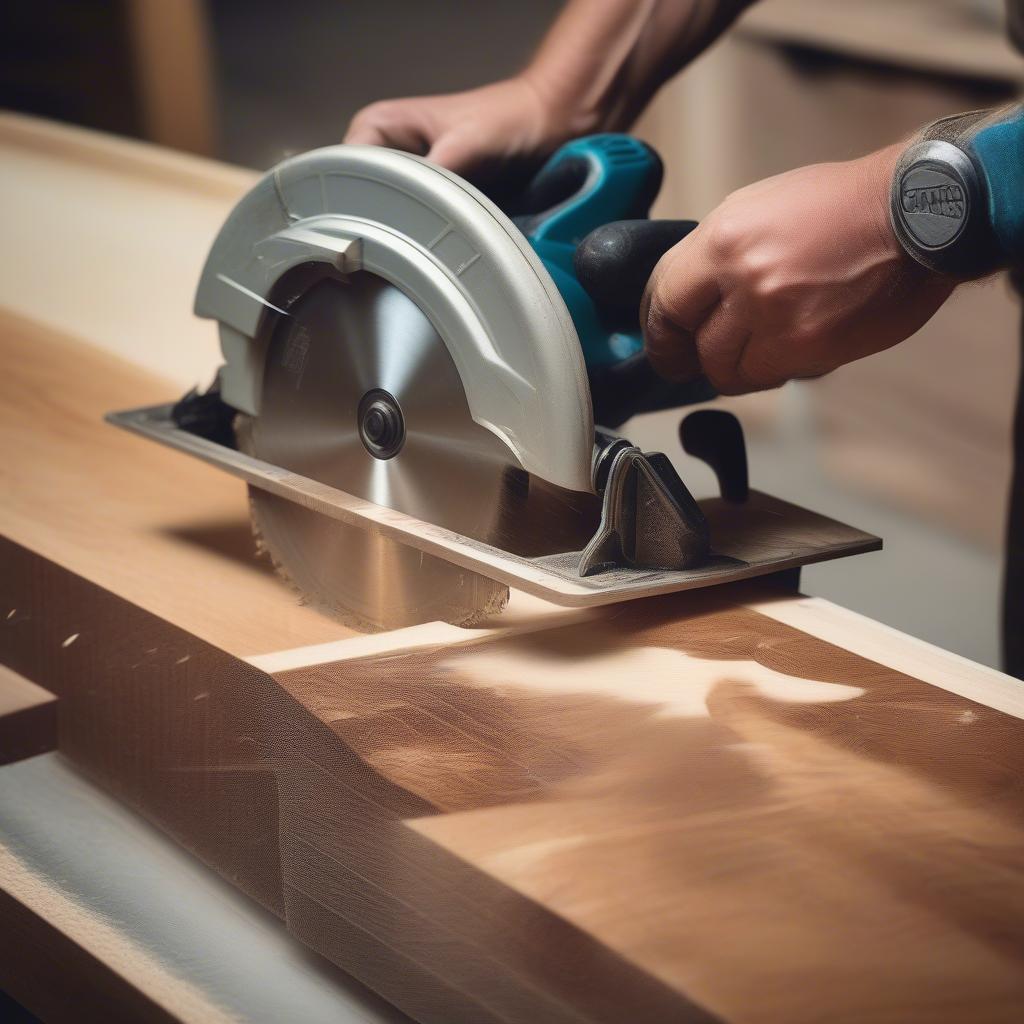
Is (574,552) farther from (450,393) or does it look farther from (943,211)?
(943,211)

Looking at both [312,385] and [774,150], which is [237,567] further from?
[774,150]

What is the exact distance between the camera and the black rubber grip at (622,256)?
133 centimetres

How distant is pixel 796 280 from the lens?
1252 mm

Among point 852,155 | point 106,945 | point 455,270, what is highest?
point 852,155

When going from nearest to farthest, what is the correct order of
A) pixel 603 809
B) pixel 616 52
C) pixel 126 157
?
pixel 603 809 < pixel 616 52 < pixel 126 157

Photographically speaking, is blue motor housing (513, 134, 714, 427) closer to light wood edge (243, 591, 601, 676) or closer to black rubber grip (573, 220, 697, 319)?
black rubber grip (573, 220, 697, 319)

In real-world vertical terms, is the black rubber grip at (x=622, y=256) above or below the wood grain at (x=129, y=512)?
above

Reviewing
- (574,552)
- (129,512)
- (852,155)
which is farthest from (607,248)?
(852,155)

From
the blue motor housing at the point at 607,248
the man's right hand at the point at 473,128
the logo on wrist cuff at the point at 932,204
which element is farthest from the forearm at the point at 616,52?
the logo on wrist cuff at the point at 932,204

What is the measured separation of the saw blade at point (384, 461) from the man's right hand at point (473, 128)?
0.35 metres

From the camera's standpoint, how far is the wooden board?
0.88 m

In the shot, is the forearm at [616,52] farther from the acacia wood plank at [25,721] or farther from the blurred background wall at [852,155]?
the blurred background wall at [852,155]

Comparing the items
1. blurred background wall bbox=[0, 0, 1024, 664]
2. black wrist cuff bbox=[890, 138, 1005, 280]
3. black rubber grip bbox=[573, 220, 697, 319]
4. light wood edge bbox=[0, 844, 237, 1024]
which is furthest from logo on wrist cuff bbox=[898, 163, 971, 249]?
blurred background wall bbox=[0, 0, 1024, 664]

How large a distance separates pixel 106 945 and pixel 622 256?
28.5 inches
